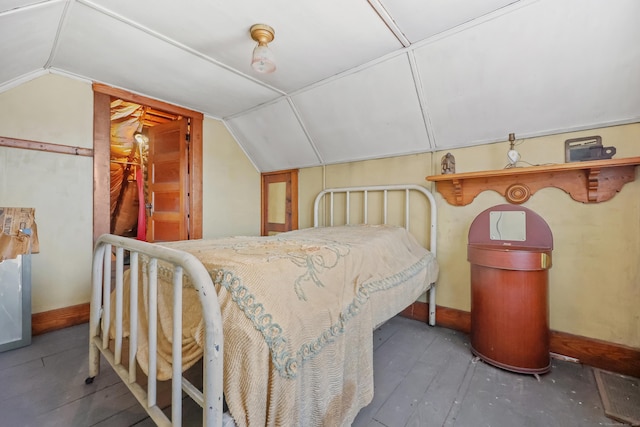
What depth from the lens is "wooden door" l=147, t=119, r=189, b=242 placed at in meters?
2.96

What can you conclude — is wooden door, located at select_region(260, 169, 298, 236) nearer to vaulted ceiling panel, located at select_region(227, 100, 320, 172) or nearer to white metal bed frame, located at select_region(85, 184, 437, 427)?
vaulted ceiling panel, located at select_region(227, 100, 320, 172)

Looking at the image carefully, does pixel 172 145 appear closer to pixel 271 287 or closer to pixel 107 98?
pixel 107 98

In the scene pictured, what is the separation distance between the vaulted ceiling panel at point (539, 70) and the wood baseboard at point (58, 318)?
332 centimetres

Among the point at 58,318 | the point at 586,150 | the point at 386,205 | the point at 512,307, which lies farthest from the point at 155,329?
the point at 586,150

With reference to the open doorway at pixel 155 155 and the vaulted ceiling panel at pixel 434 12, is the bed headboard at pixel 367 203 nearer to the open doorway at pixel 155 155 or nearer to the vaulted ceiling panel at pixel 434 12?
the vaulted ceiling panel at pixel 434 12

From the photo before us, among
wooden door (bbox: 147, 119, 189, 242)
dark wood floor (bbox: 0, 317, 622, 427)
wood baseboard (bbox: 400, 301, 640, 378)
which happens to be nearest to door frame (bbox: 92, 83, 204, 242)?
wooden door (bbox: 147, 119, 189, 242)

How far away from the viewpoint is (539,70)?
166 centimetres

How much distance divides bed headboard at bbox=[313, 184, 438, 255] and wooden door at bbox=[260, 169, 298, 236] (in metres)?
0.42

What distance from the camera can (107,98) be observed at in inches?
93.8

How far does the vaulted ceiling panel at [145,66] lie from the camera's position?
Answer: 1.67m

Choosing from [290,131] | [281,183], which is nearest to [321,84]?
[290,131]

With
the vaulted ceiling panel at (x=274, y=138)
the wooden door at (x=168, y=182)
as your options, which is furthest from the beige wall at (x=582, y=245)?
the wooden door at (x=168, y=182)

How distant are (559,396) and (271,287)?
1.67 meters

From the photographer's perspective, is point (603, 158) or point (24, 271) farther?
point (24, 271)
